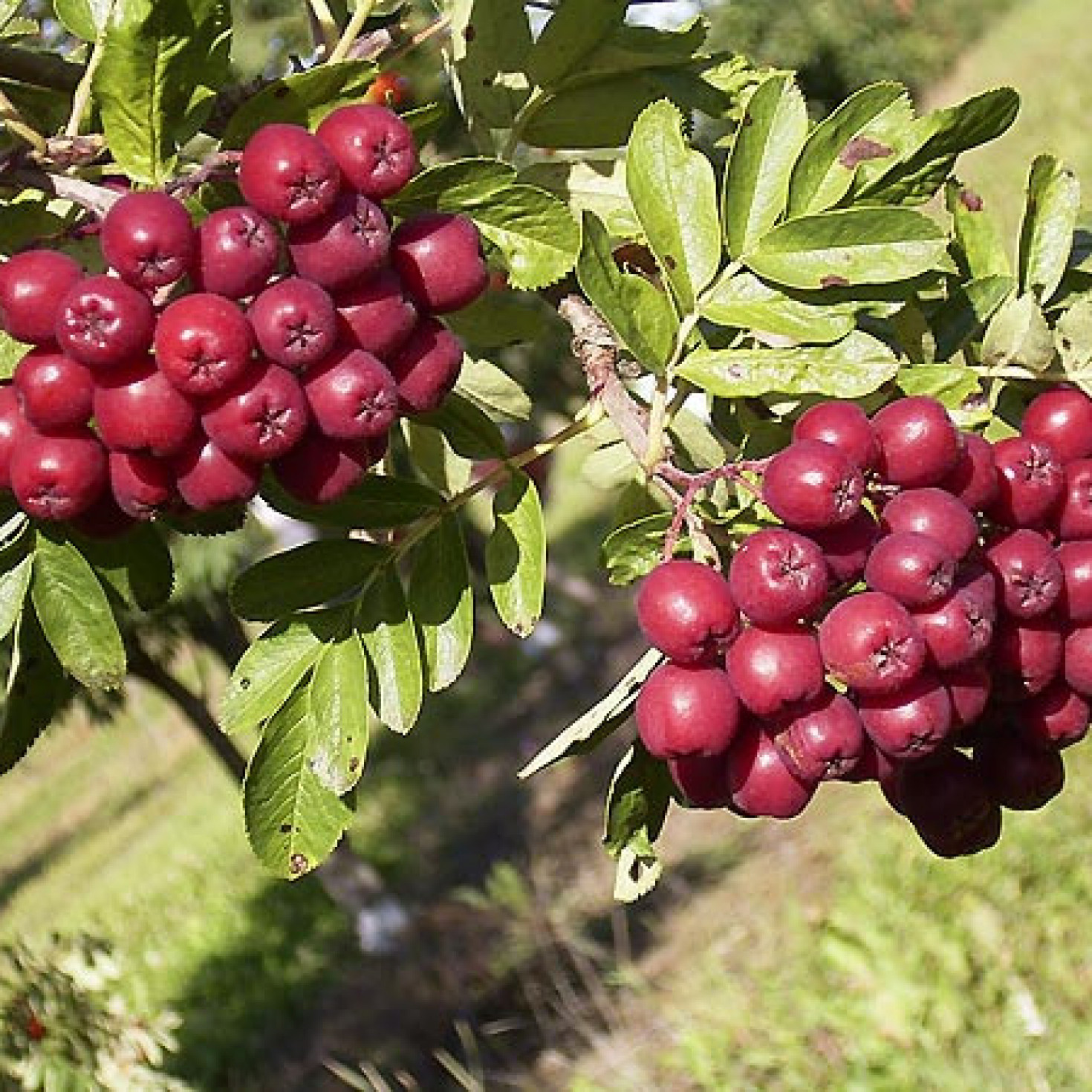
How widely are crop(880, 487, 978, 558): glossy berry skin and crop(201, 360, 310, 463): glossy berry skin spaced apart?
0.34 metres

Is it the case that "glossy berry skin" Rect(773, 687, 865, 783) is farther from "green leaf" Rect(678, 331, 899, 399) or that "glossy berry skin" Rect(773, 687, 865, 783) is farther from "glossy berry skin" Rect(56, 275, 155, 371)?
"glossy berry skin" Rect(56, 275, 155, 371)

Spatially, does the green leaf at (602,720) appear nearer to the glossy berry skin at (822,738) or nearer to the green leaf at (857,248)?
the glossy berry skin at (822,738)

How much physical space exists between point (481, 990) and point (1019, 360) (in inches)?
184

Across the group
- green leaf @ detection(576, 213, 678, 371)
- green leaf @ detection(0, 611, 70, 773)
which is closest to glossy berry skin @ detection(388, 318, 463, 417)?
green leaf @ detection(576, 213, 678, 371)

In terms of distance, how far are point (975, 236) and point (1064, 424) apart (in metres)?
0.20

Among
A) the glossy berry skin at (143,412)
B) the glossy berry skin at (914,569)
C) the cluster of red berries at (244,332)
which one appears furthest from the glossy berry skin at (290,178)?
the glossy berry skin at (914,569)

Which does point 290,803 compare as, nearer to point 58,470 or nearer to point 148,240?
point 58,470

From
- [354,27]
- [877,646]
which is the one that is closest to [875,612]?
[877,646]

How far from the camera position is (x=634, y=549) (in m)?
1.02

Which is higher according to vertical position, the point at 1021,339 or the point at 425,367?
the point at 425,367

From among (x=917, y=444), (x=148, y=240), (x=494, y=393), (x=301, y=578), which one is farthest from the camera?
(x=494, y=393)

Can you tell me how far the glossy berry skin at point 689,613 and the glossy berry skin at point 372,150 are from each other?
0.90 feet

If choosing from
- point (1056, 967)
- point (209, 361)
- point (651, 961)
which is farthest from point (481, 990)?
point (209, 361)

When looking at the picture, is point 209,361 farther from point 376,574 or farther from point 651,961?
point 651,961
